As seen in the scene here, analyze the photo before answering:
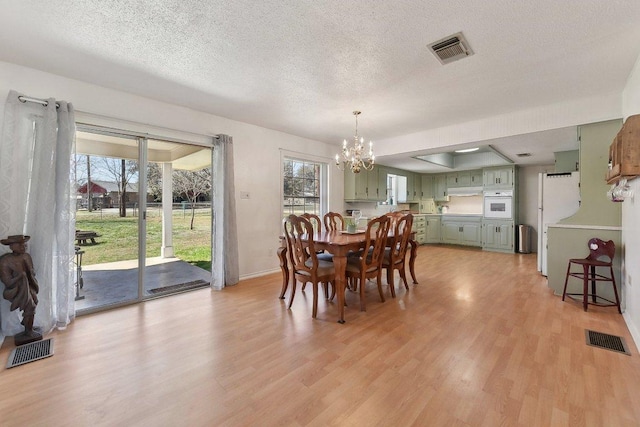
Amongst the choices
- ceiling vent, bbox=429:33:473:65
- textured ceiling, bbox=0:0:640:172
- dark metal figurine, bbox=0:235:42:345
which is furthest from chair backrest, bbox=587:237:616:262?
dark metal figurine, bbox=0:235:42:345

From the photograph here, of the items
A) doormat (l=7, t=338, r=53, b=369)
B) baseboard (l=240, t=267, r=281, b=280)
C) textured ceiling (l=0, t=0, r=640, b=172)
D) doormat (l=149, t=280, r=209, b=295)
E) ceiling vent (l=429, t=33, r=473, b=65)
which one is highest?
textured ceiling (l=0, t=0, r=640, b=172)

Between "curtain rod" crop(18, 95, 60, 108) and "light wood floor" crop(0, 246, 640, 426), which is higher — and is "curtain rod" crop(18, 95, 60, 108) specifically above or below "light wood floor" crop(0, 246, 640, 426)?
above

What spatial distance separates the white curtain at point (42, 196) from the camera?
7.81ft

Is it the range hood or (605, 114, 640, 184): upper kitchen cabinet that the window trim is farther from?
the range hood

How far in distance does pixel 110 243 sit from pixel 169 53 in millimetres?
2593

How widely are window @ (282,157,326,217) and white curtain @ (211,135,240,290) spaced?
45.3 inches

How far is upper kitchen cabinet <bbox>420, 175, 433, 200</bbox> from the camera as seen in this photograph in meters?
8.38

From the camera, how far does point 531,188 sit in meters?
6.90

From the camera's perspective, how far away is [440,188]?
8219 mm

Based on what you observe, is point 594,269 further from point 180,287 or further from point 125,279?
point 125,279

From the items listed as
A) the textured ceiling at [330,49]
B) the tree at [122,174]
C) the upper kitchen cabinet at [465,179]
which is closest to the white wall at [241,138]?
the textured ceiling at [330,49]

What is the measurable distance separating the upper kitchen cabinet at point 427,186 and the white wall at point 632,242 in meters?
5.41

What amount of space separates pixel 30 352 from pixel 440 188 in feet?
28.6

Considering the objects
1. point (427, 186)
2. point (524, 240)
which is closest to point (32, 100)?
point (427, 186)
